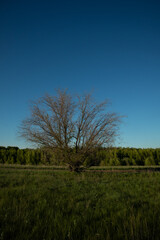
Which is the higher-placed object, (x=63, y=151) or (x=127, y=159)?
(x=63, y=151)

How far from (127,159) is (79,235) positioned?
130ft

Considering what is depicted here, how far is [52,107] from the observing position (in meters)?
12.6

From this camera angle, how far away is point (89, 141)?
480 inches

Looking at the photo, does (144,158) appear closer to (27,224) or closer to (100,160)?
(100,160)

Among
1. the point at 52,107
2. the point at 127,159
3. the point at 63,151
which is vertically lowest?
the point at 127,159

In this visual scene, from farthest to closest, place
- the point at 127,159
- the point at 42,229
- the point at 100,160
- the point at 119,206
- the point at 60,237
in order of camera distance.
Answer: the point at 127,159 → the point at 100,160 → the point at 119,206 → the point at 42,229 → the point at 60,237

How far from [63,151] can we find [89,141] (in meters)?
2.43

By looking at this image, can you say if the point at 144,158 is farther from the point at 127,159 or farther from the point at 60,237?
the point at 60,237

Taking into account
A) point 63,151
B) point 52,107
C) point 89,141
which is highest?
point 52,107

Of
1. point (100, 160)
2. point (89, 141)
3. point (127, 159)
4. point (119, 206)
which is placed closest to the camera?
point (119, 206)

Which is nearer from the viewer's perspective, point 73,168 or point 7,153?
point 73,168

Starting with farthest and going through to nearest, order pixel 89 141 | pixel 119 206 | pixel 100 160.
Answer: pixel 100 160, pixel 89 141, pixel 119 206

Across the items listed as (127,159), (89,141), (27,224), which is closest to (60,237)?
(27,224)

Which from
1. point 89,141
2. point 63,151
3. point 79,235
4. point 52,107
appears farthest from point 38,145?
point 79,235
